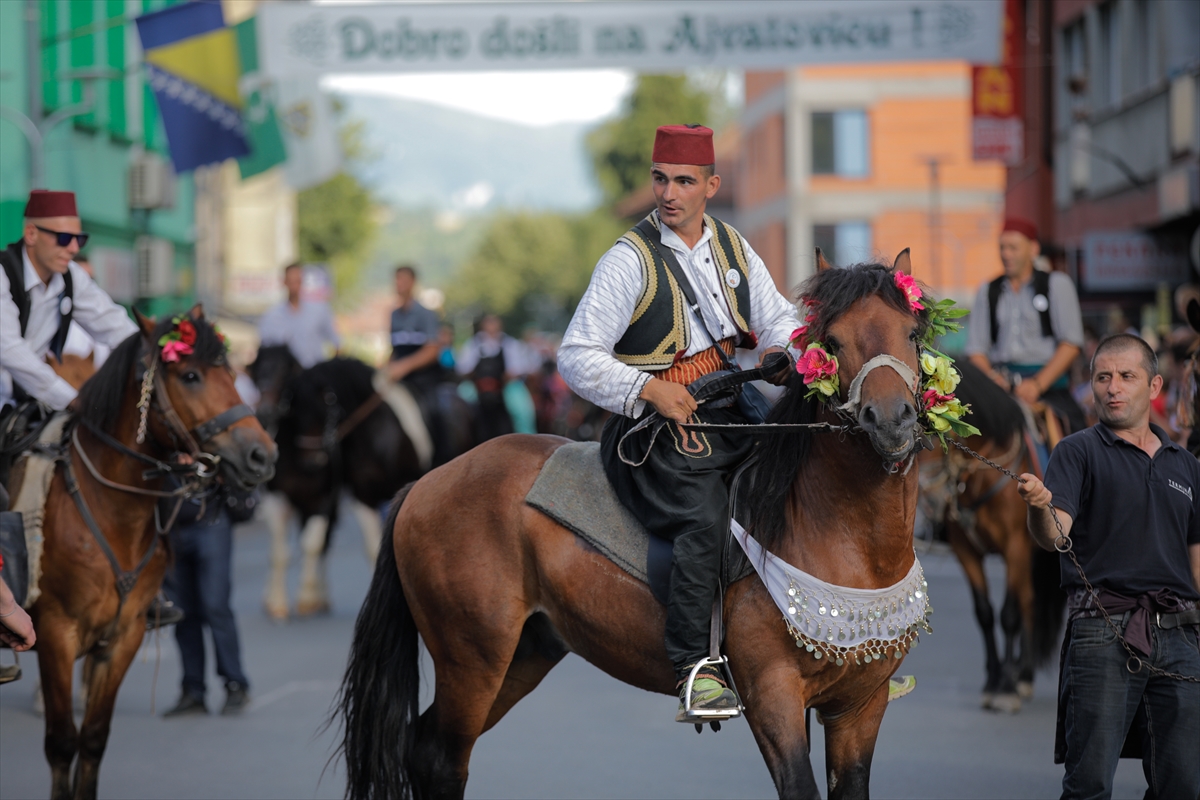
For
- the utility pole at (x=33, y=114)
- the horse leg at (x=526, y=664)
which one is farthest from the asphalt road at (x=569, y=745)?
the utility pole at (x=33, y=114)

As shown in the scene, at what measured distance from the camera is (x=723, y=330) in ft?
17.8

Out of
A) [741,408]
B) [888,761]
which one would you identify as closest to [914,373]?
[741,408]

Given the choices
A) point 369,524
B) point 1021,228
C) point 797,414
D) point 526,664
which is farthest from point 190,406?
point 369,524

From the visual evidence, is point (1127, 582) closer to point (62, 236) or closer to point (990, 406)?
point (990, 406)

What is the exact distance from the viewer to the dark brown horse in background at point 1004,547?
9.29 meters

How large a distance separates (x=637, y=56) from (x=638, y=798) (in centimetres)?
895

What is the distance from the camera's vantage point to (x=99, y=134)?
87.5 ft

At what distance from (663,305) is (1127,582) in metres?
1.91

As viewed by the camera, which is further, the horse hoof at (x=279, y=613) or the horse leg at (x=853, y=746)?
the horse hoof at (x=279, y=613)

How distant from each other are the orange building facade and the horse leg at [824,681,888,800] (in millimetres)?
47611

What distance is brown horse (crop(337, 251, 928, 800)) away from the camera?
476 cm

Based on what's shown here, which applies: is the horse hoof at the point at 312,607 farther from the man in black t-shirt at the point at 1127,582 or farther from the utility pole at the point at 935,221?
the utility pole at the point at 935,221

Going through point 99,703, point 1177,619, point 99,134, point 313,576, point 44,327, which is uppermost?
point 99,134

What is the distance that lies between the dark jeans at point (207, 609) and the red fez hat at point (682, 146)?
17.2ft
